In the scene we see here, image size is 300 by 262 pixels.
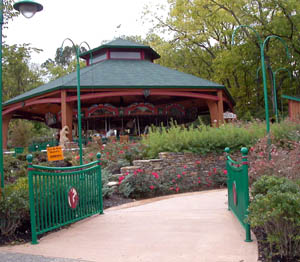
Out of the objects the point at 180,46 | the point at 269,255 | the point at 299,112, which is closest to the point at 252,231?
the point at 269,255

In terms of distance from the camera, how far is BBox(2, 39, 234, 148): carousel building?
19141 millimetres

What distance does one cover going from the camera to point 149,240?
512 centimetres

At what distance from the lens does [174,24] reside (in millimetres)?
34938

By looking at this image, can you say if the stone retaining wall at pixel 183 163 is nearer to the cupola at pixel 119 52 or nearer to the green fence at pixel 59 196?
the green fence at pixel 59 196

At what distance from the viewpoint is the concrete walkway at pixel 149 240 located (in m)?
4.39

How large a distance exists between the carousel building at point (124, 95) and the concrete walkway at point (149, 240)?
41.5 ft

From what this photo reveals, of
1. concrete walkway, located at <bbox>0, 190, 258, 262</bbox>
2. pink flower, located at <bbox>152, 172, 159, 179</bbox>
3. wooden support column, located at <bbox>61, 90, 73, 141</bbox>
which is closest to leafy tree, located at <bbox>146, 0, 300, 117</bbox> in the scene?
wooden support column, located at <bbox>61, 90, 73, 141</bbox>

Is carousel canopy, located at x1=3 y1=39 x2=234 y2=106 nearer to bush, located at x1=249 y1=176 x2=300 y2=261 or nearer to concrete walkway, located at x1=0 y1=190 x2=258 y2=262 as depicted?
concrete walkway, located at x1=0 y1=190 x2=258 y2=262

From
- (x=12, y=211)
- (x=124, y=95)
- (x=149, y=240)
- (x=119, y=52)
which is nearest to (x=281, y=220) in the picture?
(x=149, y=240)

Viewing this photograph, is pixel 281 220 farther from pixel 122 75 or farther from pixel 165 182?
pixel 122 75

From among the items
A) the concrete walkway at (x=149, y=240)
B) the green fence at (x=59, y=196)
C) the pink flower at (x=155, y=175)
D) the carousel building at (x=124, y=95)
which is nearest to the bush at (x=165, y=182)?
the pink flower at (x=155, y=175)

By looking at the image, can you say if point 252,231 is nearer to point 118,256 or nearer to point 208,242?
point 208,242

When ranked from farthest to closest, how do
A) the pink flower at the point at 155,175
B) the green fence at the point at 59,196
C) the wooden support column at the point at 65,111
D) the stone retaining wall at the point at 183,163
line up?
the wooden support column at the point at 65,111, the stone retaining wall at the point at 183,163, the pink flower at the point at 155,175, the green fence at the point at 59,196

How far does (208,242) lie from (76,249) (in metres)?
1.85
